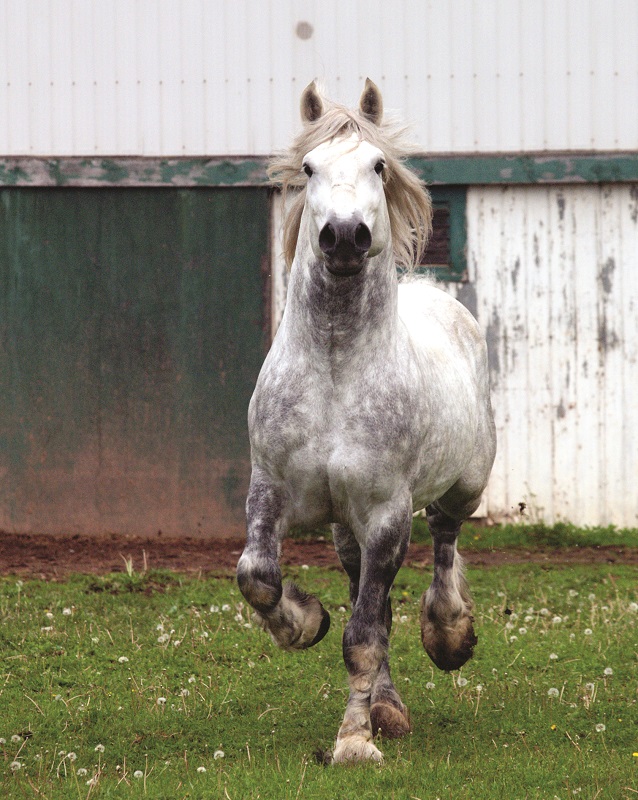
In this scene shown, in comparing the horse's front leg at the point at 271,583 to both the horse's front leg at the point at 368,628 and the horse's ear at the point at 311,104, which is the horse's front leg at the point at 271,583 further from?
the horse's ear at the point at 311,104

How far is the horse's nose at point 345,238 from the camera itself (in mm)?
4641

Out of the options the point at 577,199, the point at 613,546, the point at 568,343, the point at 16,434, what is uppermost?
the point at 577,199

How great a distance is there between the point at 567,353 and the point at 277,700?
641cm

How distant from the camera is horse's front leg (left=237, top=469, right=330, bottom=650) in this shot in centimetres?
512

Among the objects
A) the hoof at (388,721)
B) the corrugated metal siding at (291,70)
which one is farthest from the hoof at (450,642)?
the corrugated metal siding at (291,70)

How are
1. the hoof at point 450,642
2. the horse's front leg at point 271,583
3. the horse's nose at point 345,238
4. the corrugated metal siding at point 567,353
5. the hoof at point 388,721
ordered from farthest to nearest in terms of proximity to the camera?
the corrugated metal siding at point 567,353, the hoof at point 450,642, the hoof at point 388,721, the horse's front leg at point 271,583, the horse's nose at point 345,238

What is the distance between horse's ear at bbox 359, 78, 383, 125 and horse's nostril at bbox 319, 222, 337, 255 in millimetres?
1005

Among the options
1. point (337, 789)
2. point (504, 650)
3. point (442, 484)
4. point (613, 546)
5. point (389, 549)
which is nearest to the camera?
point (337, 789)

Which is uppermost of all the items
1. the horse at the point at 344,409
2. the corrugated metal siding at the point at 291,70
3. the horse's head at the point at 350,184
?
the corrugated metal siding at the point at 291,70

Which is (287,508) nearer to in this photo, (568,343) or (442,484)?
(442,484)

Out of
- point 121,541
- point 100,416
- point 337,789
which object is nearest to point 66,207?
point 100,416

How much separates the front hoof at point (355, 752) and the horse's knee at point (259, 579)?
0.66 metres

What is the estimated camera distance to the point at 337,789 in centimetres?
482

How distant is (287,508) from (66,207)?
303 inches
